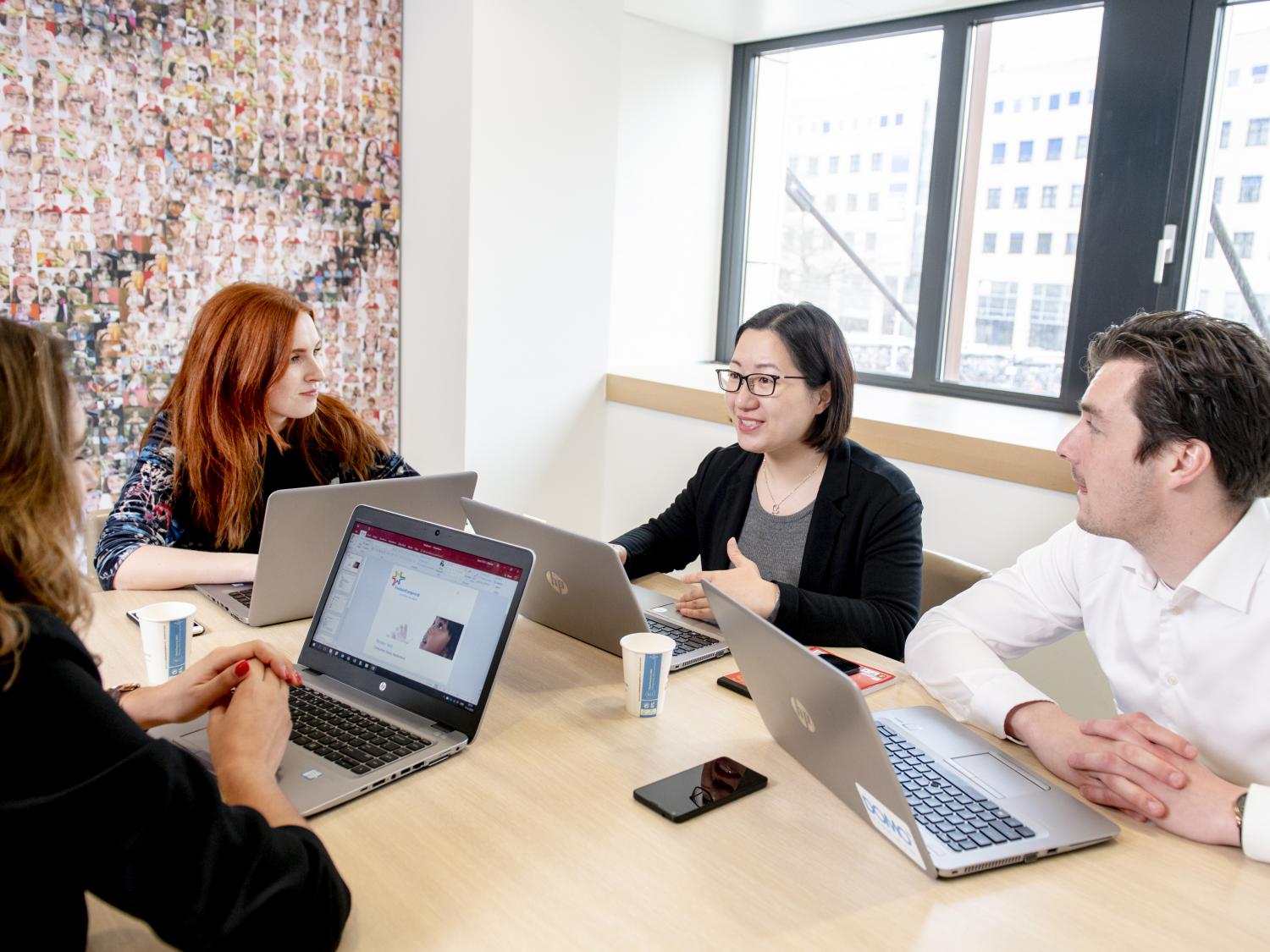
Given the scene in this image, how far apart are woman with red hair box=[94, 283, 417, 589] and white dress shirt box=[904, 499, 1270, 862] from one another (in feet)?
4.11

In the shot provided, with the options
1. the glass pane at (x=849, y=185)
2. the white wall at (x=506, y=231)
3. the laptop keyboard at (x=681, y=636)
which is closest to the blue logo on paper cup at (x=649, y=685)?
the laptop keyboard at (x=681, y=636)

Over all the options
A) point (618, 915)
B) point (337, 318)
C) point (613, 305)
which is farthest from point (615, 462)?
point (618, 915)

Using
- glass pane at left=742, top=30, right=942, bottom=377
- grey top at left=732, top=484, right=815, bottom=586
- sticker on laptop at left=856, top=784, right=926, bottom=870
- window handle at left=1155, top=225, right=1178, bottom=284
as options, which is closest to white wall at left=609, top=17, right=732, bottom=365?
glass pane at left=742, top=30, right=942, bottom=377

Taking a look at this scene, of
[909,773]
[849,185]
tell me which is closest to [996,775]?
[909,773]

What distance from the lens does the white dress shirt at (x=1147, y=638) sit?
1.33 meters

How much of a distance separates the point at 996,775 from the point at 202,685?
0.95 meters

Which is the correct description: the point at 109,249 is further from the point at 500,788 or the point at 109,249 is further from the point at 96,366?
the point at 500,788

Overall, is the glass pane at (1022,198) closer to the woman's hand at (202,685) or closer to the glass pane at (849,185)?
the glass pane at (849,185)

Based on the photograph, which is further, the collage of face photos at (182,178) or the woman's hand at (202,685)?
the collage of face photos at (182,178)

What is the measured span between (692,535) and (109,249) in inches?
68.9

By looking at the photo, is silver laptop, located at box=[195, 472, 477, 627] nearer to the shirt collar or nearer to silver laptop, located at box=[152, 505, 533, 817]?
silver laptop, located at box=[152, 505, 533, 817]

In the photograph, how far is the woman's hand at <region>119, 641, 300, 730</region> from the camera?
120cm

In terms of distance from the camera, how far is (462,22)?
3016 millimetres

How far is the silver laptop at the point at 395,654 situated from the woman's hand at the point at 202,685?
0.04 meters
